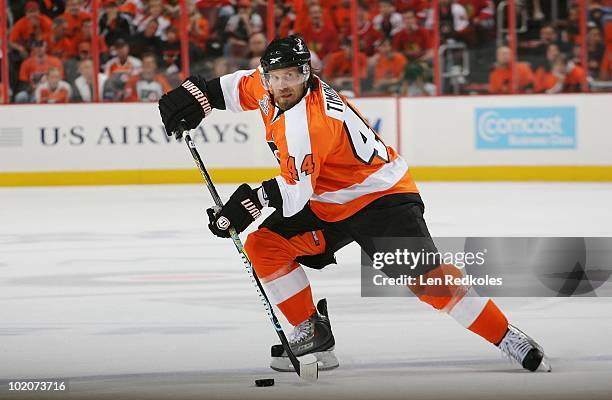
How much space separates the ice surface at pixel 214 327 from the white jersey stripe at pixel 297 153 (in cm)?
51

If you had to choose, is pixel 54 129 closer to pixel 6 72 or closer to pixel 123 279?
pixel 6 72

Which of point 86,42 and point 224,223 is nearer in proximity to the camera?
point 224,223

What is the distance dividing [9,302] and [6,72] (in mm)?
6412

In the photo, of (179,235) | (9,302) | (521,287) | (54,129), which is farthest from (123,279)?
(54,129)

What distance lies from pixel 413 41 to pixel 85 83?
3039 mm

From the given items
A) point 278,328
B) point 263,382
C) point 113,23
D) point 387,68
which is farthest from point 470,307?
point 113,23

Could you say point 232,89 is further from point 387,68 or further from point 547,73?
point 547,73

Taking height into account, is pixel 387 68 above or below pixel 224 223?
below

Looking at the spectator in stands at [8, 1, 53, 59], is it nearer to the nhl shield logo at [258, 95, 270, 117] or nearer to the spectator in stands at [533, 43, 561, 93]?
the spectator in stands at [533, 43, 561, 93]

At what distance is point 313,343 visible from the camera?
3650 millimetres

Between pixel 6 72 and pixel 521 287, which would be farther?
pixel 6 72

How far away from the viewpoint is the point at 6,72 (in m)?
10.8

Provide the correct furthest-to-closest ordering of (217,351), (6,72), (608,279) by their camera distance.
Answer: (6,72) < (608,279) < (217,351)
